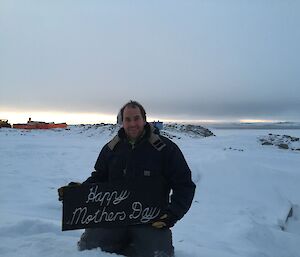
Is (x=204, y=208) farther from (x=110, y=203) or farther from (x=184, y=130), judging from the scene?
(x=184, y=130)

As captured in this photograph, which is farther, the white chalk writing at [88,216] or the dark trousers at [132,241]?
the white chalk writing at [88,216]

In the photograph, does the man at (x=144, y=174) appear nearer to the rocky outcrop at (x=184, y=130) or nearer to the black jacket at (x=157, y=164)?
the black jacket at (x=157, y=164)

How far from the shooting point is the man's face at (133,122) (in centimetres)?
429

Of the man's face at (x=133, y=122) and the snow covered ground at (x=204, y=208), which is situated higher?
the man's face at (x=133, y=122)

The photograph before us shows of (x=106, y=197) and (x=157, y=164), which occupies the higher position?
(x=157, y=164)

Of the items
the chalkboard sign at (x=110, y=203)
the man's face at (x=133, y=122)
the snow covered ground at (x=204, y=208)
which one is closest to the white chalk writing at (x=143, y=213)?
the chalkboard sign at (x=110, y=203)

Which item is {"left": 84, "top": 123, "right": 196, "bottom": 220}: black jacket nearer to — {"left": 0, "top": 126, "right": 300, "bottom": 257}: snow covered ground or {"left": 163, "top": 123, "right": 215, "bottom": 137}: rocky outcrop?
{"left": 0, "top": 126, "right": 300, "bottom": 257}: snow covered ground

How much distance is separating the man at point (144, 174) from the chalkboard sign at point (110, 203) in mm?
87

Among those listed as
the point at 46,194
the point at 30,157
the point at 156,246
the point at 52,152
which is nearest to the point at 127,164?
the point at 156,246

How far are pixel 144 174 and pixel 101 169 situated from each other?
22.3 inches

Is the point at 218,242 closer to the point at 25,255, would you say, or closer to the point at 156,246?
the point at 156,246

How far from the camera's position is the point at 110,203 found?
4.34 m

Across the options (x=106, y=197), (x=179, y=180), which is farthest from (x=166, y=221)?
(x=106, y=197)

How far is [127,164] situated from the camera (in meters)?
4.35
